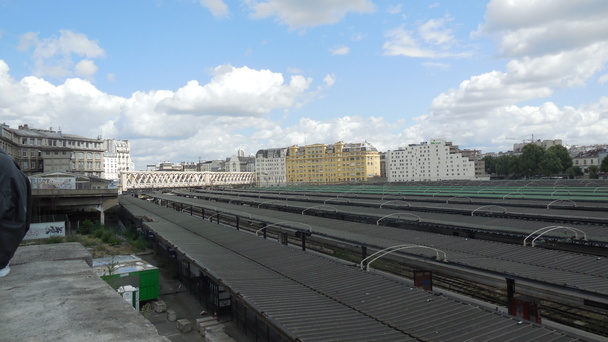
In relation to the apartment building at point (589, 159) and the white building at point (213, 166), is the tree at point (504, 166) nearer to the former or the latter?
the apartment building at point (589, 159)

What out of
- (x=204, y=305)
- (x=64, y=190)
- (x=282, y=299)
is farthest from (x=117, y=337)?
(x=64, y=190)

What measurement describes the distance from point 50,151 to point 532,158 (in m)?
90.1

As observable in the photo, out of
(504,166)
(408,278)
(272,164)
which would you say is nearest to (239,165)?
(272,164)

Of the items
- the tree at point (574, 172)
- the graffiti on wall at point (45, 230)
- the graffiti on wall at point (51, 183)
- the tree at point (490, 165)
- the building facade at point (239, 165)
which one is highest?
the building facade at point (239, 165)

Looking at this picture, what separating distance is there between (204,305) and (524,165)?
87.3m

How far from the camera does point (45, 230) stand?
92.9 feet

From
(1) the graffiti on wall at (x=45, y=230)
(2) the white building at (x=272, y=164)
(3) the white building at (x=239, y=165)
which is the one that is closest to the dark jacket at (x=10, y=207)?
(1) the graffiti on wall at (x=45, y=230)

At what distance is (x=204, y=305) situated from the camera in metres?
16.9

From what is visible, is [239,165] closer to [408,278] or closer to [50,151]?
[50,151]

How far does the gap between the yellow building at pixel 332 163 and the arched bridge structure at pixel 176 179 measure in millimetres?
15224

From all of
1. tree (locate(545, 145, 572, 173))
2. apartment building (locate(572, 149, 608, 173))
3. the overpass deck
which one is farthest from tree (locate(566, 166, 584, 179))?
the overpass deck

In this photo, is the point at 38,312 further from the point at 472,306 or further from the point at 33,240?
the point at 33,240

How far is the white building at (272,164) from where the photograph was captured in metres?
142

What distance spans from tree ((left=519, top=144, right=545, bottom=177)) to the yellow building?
138 ft
